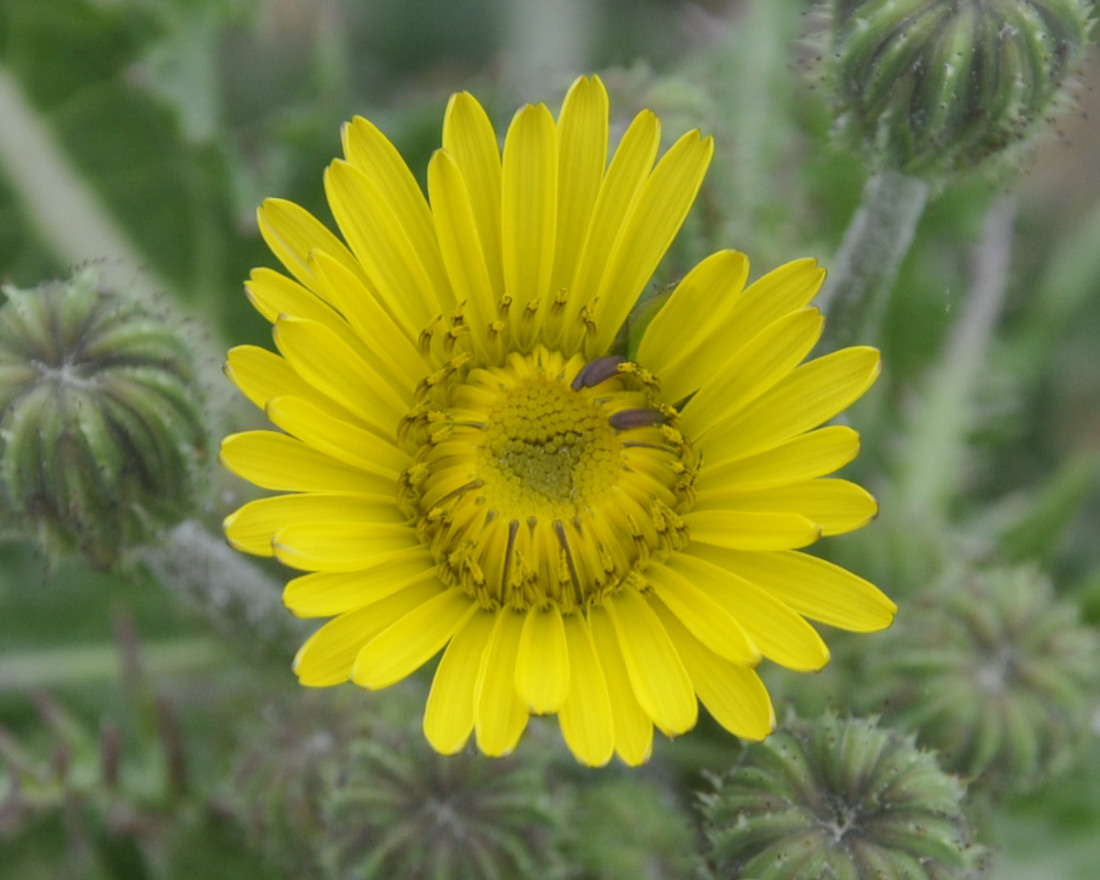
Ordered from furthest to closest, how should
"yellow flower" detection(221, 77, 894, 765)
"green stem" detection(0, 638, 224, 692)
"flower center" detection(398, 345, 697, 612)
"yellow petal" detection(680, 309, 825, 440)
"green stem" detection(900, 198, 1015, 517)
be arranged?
"green stem" detection(0, 638, 224, 692)
"green stem" detection(900, 198, 1015, 517)
"flower center" detection(398, 345, 697, 612)
"yellow petal" detection(680, 309, 825, 440)
"yellow flower" detection(221, 77, 894, 765)

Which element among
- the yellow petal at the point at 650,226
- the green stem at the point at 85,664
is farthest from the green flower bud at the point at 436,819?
the green stem at the point at 85,664

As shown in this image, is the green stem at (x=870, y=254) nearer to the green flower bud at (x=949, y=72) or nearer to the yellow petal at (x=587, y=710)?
the green flower bud at (x=949, y=72)

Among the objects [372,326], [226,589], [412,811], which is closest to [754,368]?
[372,326]

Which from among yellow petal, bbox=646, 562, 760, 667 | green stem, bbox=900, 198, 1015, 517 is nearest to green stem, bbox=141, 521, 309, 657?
yellow petal, bbox=646, 562, 760, 667

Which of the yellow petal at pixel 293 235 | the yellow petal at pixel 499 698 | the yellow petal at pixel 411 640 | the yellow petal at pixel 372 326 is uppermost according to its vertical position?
the yellow petal at pixel 293 235

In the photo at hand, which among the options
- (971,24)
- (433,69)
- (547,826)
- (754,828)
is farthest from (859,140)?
(433,69)

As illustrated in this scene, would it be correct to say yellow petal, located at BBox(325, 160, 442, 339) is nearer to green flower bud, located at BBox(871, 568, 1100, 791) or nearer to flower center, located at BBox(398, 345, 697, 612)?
flower center, located at BBox(398, 345, 697, 612)
